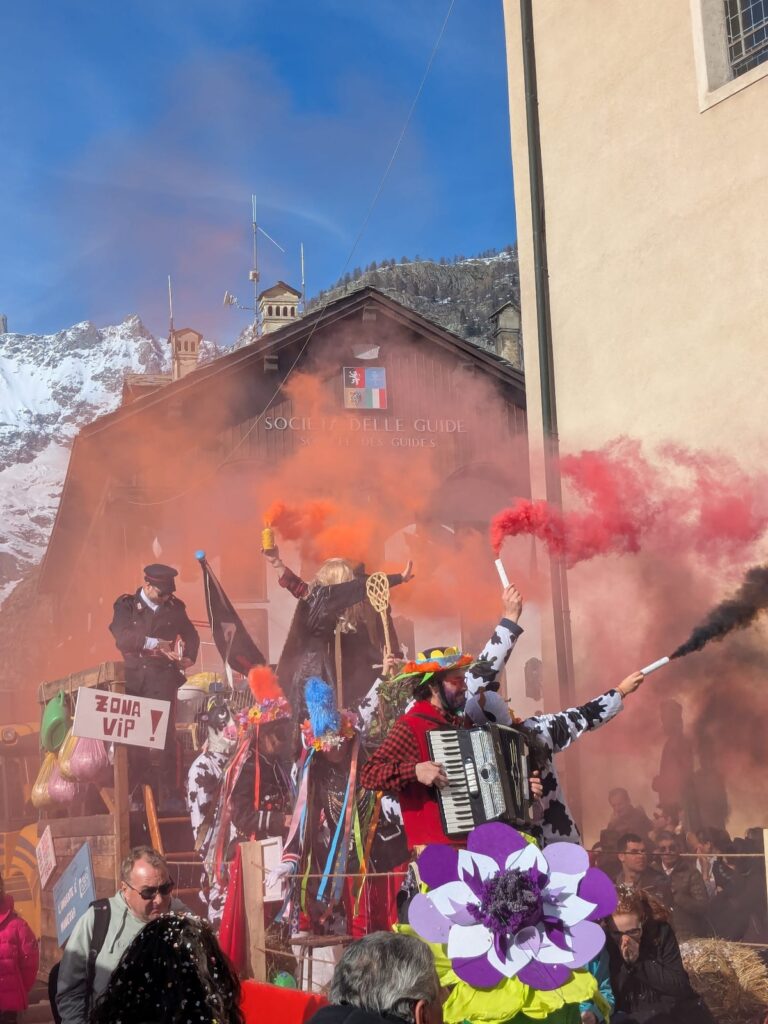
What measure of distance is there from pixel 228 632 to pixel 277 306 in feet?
18.8

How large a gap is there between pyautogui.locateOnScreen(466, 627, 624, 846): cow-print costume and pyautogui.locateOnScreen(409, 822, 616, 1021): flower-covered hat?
6.24 feet

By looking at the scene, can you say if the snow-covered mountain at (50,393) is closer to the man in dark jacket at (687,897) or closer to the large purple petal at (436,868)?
the man in dark jacket at (687,897)

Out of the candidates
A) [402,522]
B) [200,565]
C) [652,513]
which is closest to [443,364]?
[402,522]

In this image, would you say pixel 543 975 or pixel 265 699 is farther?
pixel 265 699

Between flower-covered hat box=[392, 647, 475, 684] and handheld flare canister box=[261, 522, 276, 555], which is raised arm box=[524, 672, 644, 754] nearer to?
flower-covered hat box=[392, 647, 475, 684]

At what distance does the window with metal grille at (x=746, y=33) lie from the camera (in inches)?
420

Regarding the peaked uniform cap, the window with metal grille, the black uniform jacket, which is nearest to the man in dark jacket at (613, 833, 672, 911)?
the black uniform jacket

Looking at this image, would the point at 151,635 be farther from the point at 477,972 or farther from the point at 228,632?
the point at 477,972

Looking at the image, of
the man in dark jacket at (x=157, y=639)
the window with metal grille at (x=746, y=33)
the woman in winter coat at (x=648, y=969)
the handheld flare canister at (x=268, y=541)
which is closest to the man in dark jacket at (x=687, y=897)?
the woman in winter coat at (x=648, y=969)

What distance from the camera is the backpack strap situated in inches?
190

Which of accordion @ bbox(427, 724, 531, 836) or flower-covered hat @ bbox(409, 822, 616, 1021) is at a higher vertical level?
A: accordion @ bbox(427, 724, 531, 836)

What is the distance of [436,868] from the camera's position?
4.06 meters

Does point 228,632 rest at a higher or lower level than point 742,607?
higher

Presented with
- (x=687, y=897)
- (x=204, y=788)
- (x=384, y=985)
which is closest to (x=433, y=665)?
(x=384, y=985)
